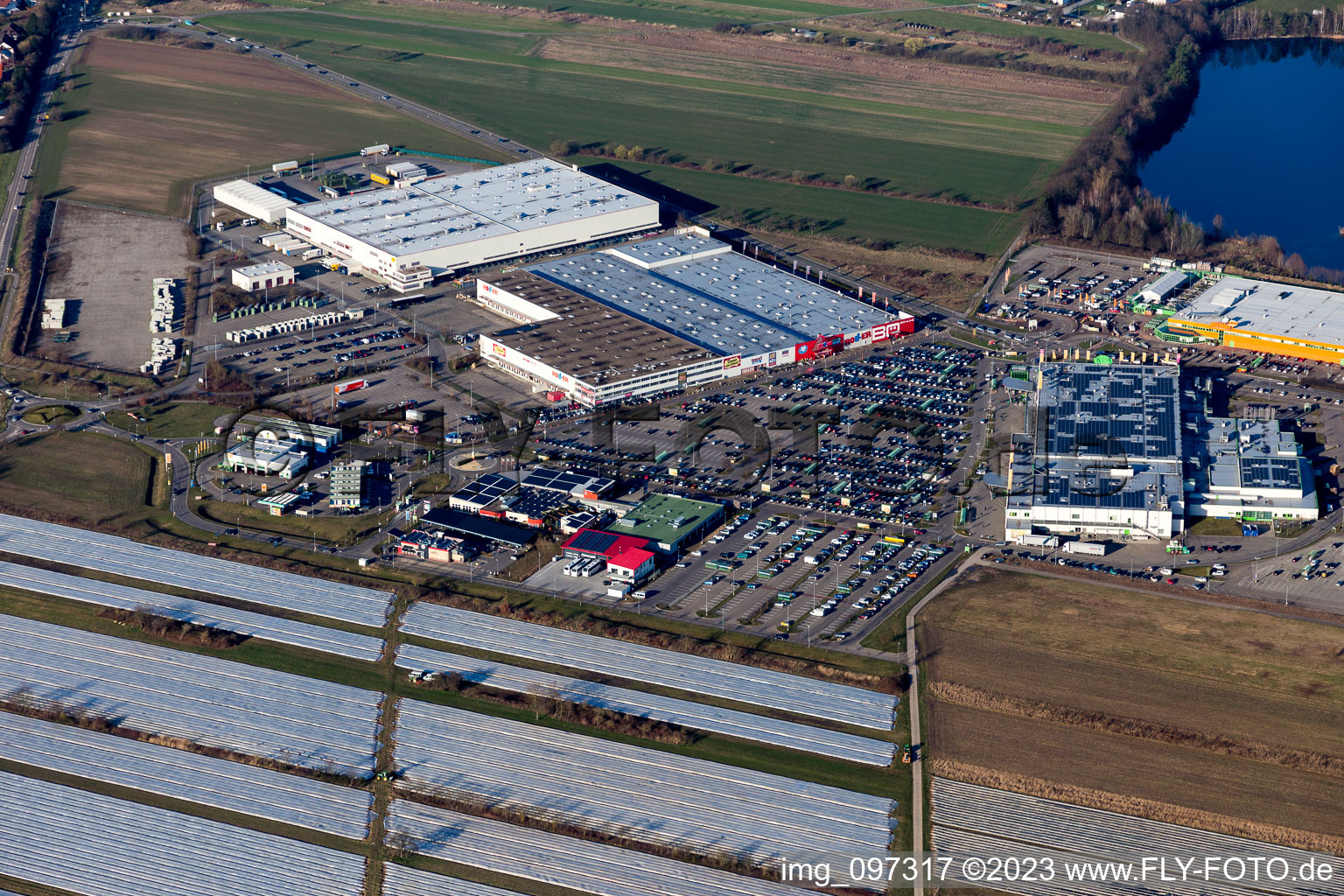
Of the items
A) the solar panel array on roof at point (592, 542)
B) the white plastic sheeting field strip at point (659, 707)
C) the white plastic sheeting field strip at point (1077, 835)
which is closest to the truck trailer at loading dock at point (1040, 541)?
the white plastic sheeting field strip at point (659, 707)

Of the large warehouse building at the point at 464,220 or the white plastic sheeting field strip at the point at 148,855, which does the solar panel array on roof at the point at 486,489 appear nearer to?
the white plastic sheeting field strip at the point at 148,855

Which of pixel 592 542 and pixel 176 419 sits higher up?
pixel 176 419

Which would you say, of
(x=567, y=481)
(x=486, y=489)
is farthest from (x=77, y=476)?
(x=567, y=481)

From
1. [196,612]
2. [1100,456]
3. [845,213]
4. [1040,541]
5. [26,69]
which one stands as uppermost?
[26,69]

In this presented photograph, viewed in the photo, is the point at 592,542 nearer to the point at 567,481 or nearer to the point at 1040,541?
the point at 567,481

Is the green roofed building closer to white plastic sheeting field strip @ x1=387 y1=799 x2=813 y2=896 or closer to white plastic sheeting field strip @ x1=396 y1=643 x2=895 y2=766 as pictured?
white plastic sheeting field strip @ x1=396 y1=643 x2=895 y2=766

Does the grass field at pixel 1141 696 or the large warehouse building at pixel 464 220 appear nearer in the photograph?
the grass field at pixel 1141 696

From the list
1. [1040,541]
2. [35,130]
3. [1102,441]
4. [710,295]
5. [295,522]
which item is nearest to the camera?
[1040,541]
